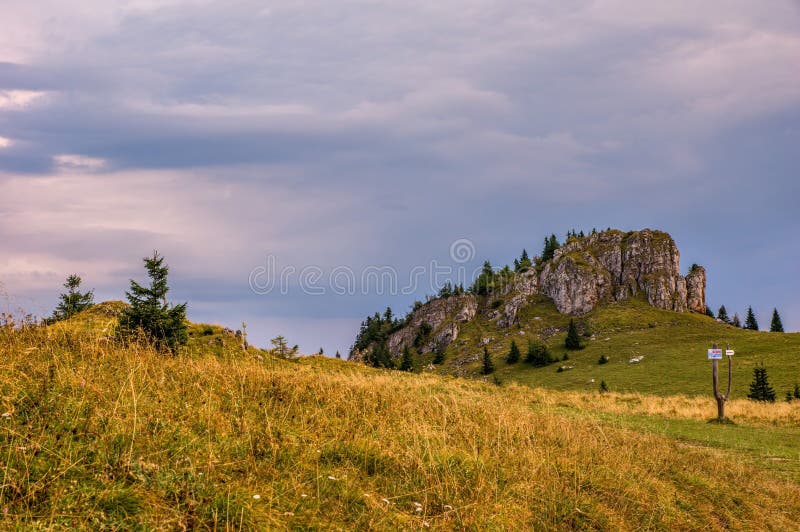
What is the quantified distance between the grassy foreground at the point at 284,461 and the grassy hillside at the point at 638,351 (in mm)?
58914

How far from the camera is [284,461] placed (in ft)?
19.9

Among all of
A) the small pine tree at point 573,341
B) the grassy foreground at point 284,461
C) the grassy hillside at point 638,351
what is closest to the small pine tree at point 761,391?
the grassy hillside at point 638,351

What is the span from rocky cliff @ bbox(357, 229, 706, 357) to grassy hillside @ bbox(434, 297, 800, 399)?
6716mm

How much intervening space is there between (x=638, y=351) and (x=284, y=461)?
104 m

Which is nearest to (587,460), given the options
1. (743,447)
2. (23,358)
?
(23,358)

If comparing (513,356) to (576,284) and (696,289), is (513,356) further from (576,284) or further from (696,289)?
(696,289)

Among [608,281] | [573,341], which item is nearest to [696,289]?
[608,281]

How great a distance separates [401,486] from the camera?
6.22 metres

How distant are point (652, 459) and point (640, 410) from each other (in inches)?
825

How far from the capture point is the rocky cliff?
163500mm

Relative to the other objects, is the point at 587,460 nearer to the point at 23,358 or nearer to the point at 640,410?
the point at 23,358

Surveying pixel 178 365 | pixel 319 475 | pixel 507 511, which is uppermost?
pixel 178 365

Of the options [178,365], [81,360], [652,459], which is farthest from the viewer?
[652,459]

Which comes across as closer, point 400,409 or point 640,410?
point 400,409
